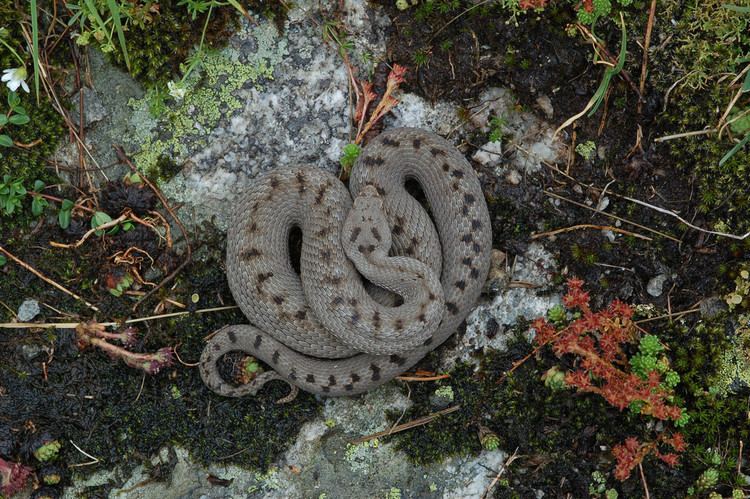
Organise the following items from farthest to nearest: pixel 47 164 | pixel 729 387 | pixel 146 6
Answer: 1. pixel 47 164
2. pixel 146 6
3. pixel 729 387

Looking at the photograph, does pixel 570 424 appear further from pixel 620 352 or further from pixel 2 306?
pixel 2 306

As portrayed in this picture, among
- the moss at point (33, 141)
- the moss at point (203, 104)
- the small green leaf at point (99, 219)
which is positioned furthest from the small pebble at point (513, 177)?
the moss at point (33, 141)

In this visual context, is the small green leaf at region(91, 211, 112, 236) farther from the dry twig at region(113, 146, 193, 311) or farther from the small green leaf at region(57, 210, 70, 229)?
the dry twig at region(113, 146, 193, 311)

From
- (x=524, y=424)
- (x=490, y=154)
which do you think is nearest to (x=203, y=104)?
(x=490, y=154)

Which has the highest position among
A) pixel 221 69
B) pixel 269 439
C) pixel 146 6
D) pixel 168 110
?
pixel 146 6

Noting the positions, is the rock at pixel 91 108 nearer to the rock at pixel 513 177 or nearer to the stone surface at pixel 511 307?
the rock at pixel 513 177

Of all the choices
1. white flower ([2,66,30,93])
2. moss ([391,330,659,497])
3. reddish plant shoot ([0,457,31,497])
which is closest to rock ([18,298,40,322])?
reddish plant shoot ([0,457,31,497])

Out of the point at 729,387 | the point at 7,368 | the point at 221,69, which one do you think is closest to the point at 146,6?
the point at 221,69
